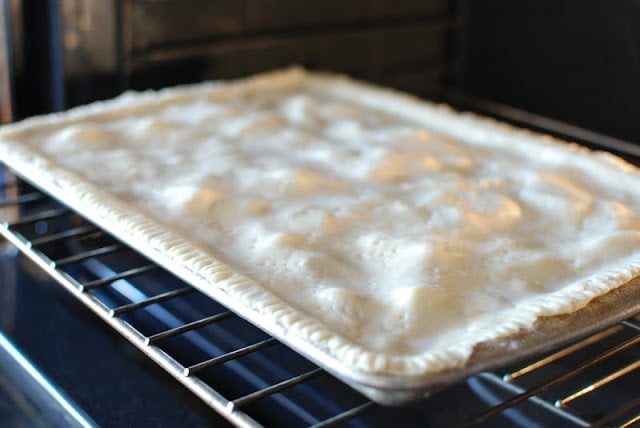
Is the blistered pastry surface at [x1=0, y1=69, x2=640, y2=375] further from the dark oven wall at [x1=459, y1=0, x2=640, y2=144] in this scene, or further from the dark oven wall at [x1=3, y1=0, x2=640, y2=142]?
the dark oven wall at [x1=459, y1=0, x2=640, y2=144]

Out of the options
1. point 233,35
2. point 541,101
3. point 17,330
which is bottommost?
point 17,330

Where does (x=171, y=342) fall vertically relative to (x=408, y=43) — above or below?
below

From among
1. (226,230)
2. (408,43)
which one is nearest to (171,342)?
(226,230)

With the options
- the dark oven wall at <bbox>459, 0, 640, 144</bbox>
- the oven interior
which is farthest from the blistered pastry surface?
the dark oven wall at <bbox>459, 0, 640, 144</bbox>

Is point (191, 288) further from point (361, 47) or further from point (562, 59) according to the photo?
point (562, 59)

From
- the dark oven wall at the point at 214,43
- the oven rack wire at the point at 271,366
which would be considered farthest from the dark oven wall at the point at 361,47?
the oven rack wire at the point at 271,366

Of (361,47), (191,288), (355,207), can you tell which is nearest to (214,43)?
(361,47)

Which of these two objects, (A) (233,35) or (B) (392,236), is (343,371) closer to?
(B) (392,236)
